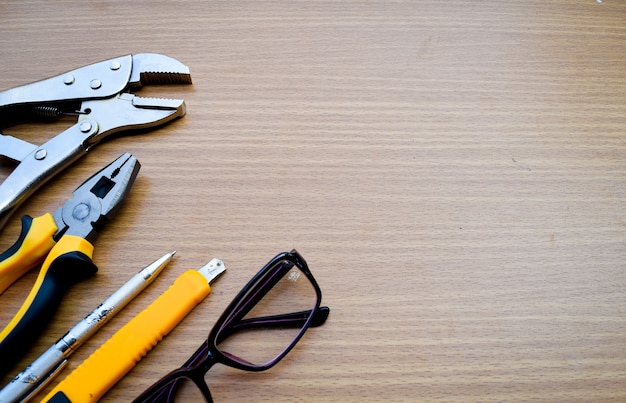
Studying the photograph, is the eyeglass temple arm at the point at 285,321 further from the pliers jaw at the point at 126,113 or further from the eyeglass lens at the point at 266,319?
the pliers jaw at the point at 126,113

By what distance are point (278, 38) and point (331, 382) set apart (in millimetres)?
370

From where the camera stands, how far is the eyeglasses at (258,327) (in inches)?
14.4

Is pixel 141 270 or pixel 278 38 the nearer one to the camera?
pixel 141 270

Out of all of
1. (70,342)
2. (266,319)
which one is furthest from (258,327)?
(70,342)

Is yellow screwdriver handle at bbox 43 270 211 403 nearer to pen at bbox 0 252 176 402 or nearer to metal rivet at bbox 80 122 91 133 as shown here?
pen at bbox 0 252 176 402

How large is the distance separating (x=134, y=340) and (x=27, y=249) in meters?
0.12

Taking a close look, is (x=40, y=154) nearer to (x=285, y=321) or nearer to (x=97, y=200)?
(x=97, y=200)

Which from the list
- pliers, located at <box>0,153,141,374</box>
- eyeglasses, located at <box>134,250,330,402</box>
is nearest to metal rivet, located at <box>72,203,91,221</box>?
pliers, located at <box>0,153,141,374</box>

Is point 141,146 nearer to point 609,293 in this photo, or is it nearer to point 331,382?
point 331,382

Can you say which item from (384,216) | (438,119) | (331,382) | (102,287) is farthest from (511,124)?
(102,287)

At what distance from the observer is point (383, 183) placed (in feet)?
1.55

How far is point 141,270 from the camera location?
416 millimetres

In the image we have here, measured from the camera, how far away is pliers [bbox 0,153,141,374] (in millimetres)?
372

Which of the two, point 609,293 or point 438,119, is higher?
point 438,119
